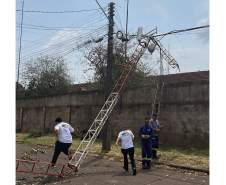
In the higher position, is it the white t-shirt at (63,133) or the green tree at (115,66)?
the green tree at (115,66)

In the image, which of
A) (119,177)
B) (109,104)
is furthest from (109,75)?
(119,177)

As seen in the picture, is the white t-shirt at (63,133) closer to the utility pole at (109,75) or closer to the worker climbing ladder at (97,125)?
the worker climbing ladder at (97,125)

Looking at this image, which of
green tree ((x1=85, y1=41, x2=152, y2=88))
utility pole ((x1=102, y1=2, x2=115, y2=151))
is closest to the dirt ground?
utility pole ((x1=102, y1=2, x2=115, y2=151))

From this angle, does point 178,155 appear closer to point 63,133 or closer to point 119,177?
point 119,177

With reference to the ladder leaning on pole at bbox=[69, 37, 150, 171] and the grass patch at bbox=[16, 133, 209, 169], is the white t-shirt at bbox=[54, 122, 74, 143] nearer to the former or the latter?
the ladder leaning on pole at bbox=[69, 37, 150, 171]

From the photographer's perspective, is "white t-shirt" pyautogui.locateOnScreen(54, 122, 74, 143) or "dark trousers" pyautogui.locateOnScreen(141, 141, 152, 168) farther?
"dark trousers" pyautogui.locateOnScreen(141, 141, 152, 168)

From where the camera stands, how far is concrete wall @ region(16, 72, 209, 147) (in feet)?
52.0

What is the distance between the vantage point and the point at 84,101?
23.2m

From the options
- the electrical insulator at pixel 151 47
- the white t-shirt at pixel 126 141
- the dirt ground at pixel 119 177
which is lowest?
the dirt ground at pixel 119 177

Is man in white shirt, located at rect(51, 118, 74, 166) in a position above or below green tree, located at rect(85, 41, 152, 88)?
below

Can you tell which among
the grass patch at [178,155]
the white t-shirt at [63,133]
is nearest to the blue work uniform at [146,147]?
the grass patch at [178,155]

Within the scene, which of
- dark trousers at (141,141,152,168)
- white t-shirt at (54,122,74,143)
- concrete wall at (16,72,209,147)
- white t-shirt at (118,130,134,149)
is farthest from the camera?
concrete wall at (16,72,209,147)

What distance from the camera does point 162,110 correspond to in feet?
57.6

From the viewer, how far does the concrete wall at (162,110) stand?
15.8m
